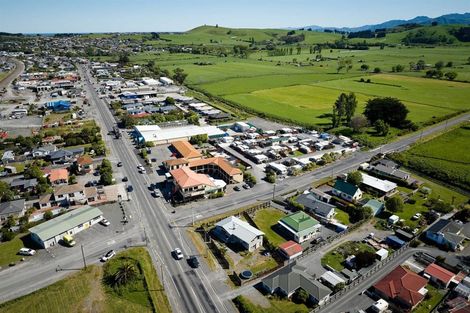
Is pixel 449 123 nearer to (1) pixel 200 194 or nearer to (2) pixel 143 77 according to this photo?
(1) pixel 200 194

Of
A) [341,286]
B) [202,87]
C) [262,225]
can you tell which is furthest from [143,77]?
[341,286]

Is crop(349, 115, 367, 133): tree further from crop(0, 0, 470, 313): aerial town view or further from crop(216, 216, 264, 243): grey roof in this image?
crop(216, 216, 264, 243): grey roof

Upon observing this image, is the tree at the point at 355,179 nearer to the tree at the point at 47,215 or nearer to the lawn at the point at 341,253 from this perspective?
the lawn at the point at 341,253

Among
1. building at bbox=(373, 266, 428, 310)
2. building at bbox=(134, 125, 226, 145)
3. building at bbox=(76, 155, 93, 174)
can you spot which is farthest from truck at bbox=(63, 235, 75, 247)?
building at bbox=(373, 266, 428, 310)

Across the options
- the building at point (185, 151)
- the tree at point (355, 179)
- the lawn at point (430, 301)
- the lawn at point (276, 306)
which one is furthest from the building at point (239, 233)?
the building at point (185, 151)

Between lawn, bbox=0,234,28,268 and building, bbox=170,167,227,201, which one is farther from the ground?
building, bbox=170,167,227,201
